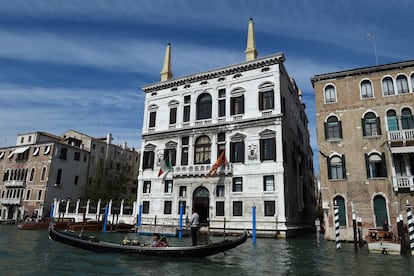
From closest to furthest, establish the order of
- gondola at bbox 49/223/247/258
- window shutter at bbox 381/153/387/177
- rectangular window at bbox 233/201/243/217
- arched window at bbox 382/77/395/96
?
gondola at bbox 49/223/247/258
window shutter at bbox 381/153/387/177
arched window at bbox 382/77/395/96
rectangular window at bbox 233/201/243/217

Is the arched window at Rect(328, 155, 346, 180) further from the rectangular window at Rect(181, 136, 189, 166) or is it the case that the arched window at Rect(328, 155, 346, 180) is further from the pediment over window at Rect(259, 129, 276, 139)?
the rectangular window at Rect(181, 136, 189, 166)

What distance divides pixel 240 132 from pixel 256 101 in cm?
259

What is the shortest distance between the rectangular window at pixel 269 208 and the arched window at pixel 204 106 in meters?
8.30

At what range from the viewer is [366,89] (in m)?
18.0

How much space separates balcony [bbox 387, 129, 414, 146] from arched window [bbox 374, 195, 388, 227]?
2.99 meters

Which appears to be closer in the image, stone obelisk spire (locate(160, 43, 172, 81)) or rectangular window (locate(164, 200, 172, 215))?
rectangular window (locate(164, 200, 172, 215))

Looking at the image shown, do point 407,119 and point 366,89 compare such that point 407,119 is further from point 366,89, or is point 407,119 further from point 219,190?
Answer: point 219,190

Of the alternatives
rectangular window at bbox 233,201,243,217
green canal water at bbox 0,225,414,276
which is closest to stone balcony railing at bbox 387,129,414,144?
green canal water at bbox 0,225,414,276

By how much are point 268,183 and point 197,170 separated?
5.47 m

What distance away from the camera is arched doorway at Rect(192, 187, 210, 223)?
23.1 meters

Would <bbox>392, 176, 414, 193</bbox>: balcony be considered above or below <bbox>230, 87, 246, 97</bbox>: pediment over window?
below

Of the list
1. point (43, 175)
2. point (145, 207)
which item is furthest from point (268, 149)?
point (43, 175)

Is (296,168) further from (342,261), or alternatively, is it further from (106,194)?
(106,194)

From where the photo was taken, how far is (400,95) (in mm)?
17141
